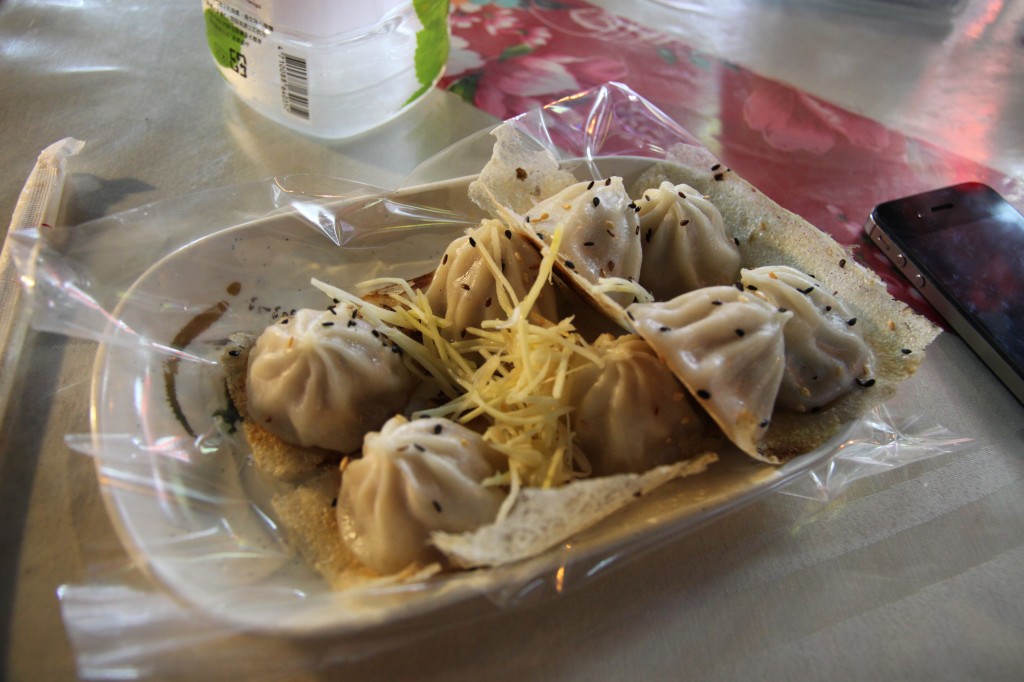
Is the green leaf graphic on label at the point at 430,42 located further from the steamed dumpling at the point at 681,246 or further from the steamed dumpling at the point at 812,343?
the steamed dumpling at the point at 812,343

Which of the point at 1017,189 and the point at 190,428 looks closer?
the point at 190,428

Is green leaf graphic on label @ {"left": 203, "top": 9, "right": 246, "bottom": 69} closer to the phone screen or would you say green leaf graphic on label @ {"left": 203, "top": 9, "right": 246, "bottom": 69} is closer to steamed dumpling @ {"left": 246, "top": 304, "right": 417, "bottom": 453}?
steamed dumpling @ {"left": 246, "top": 304, "right": 417, "bottom": 453}

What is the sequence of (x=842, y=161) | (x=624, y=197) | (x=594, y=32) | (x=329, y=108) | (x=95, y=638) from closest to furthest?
(x=95, y=638), (x=624, y=197), (x=329, y=108), (x=842, y=161), (x=594, y=32)

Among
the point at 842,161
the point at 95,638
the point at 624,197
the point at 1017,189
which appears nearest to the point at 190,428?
the point at 95,638

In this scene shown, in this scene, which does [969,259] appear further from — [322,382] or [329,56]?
[329,56]

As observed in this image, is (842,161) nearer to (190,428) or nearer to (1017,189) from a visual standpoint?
(1017,189)

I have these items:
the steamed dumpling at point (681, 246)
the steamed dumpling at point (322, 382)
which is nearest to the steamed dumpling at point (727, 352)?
the steamed dumpling at point (681, 246)

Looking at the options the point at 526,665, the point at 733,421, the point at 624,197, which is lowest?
the point at 526,665

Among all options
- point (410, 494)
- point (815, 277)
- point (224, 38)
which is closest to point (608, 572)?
point (410, 494)
